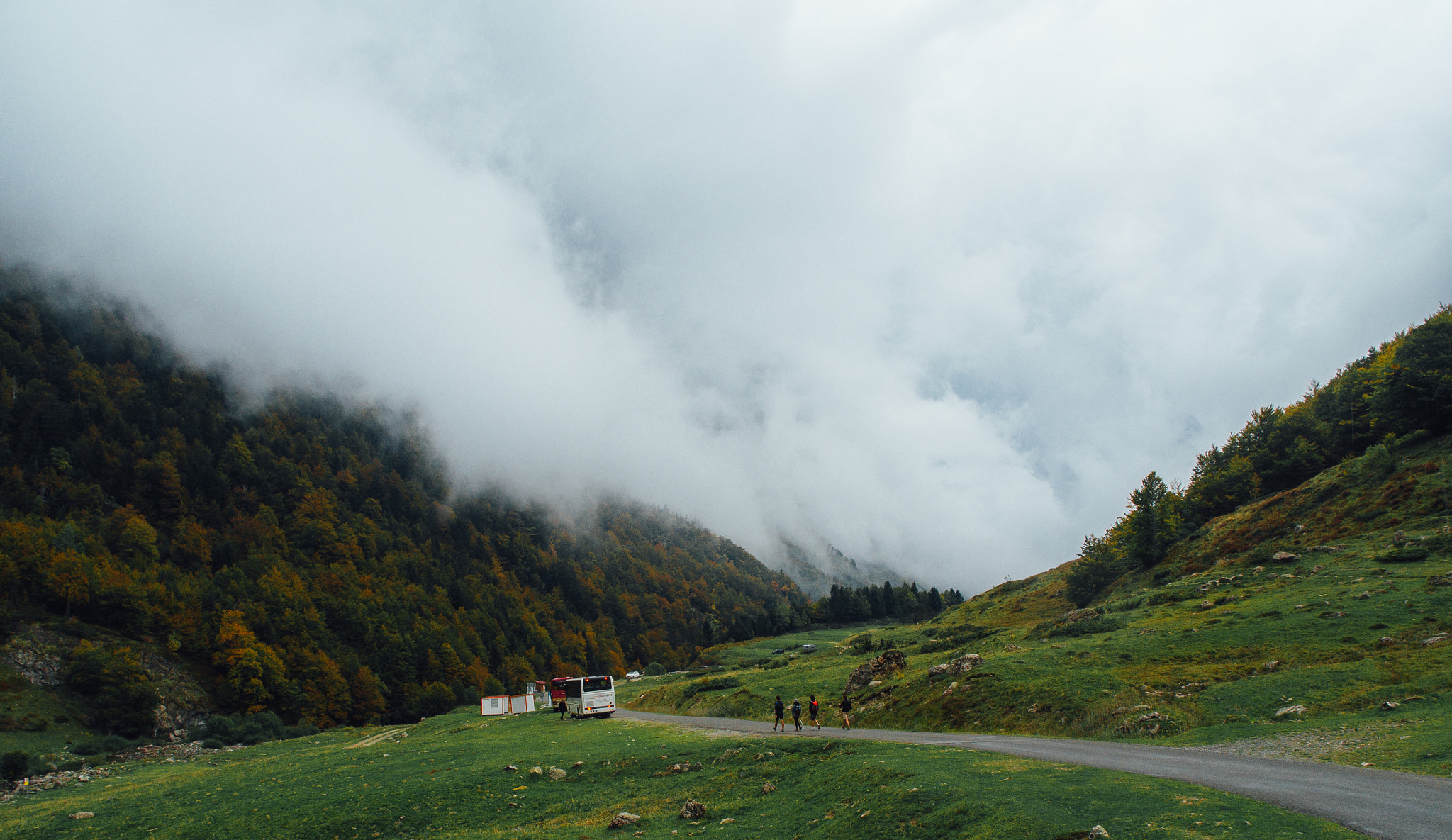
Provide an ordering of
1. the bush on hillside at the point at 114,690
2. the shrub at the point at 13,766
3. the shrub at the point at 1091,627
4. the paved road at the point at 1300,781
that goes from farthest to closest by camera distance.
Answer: the bush on hillside at the point at 114,690 → the shrub at the point at 13,766 → the shrub at the point at 1091,627 → the paved road at the point at 1300,781

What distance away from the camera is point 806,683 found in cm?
6062

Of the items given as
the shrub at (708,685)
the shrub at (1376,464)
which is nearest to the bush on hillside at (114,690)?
the shrub at (708,685)

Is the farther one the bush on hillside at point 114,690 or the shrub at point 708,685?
the bush on hillside at point 114,690

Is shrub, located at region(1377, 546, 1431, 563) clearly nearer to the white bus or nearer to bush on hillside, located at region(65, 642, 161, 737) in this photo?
the white bus

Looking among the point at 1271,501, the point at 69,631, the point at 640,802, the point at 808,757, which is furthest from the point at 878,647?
the point at 69,631

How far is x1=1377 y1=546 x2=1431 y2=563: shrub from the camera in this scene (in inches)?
1871

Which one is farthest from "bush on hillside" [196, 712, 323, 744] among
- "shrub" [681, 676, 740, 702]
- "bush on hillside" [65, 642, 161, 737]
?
"shrub" [681, 676, 740, 702]

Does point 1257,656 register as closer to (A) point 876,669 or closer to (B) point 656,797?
(A) point 876,669

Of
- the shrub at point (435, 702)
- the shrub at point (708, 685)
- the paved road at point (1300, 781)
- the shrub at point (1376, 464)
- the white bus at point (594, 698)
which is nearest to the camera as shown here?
the paved road at point (1300, 781)

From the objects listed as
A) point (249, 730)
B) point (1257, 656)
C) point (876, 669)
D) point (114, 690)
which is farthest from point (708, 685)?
point (114, 690)

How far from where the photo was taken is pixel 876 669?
176 feet

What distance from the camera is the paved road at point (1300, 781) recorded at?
13.6 metres

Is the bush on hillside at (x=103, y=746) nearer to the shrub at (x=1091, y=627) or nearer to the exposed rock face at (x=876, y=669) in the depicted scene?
the exposed rock face at (x=876, y=669)

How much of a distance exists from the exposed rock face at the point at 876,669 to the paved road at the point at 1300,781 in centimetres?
2233
